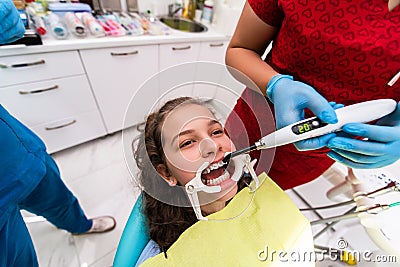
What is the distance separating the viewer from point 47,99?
130cm

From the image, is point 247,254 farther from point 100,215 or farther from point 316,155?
point 100,215

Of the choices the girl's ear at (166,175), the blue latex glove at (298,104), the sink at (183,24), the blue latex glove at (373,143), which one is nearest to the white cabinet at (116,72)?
the sink at (183,24)

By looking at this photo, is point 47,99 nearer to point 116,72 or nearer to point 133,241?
point 116,72

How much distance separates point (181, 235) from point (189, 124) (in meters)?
0.35

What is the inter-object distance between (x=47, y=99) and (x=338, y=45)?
58.1 inches

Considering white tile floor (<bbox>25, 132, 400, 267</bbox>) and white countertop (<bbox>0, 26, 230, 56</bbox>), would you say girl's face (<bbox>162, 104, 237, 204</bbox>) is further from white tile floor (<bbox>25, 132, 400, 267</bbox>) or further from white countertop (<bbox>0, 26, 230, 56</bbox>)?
white countertop (<bbox>0, 26, 230, 56</bbox>)

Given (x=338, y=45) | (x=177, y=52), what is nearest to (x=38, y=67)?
(x=177, y=52)

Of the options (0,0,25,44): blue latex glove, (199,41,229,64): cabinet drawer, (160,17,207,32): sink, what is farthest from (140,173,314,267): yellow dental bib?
(160,17,207,32): sink

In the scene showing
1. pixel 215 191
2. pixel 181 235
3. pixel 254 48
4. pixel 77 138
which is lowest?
pixel 77 138

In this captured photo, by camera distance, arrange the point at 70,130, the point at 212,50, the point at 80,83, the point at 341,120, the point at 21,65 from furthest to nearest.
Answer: the point at 212,50 < the point at 70,130 < the point at 80,83 < the point at 21,65 < the point at 341,120

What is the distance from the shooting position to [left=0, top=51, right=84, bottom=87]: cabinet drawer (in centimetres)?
108

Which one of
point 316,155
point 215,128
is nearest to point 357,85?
point 316,155

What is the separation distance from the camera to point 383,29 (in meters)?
0.45

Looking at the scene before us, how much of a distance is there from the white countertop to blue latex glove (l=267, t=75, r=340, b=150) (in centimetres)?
107
